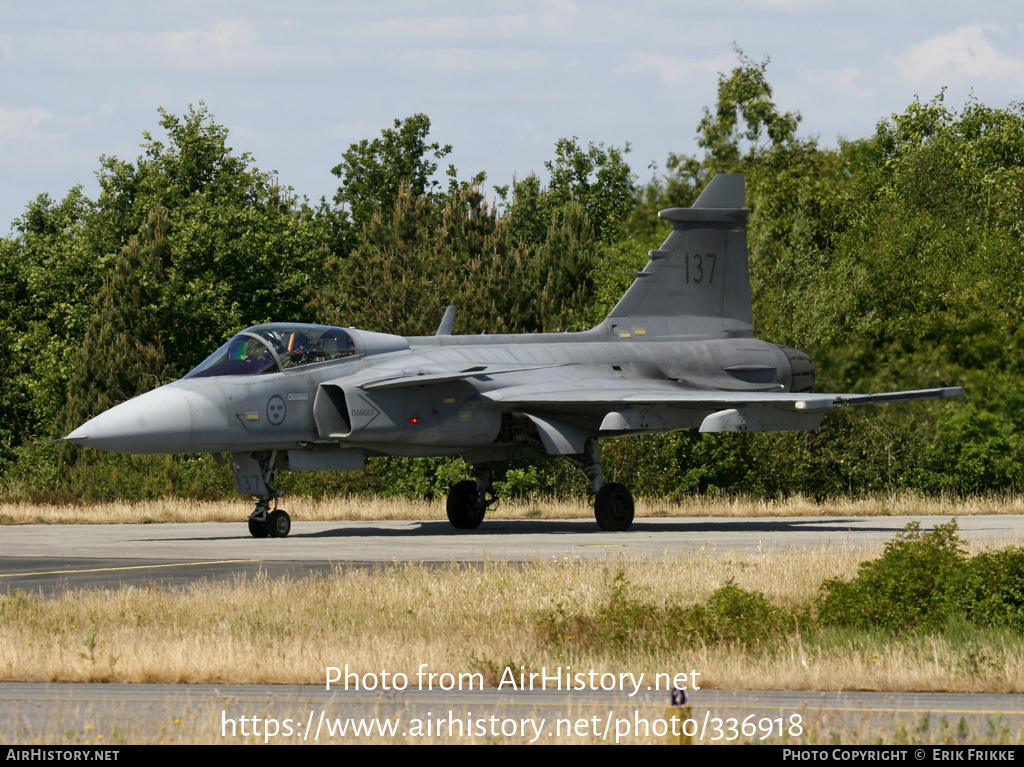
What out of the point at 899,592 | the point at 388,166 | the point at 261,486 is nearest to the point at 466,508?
the point at 261,486

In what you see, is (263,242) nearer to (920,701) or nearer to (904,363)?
(904,363)

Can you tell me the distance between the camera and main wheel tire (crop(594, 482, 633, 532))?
23.6 m

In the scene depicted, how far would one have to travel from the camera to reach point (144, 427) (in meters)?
20.2

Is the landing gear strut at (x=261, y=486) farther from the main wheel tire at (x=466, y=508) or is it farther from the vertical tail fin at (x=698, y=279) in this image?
the vertical tail fin at (x=698, y=279)

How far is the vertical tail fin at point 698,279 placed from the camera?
1059 inches

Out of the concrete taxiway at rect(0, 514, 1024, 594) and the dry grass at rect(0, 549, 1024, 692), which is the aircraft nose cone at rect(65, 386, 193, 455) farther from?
the dry grass at rect(0, 549, 1024, 692)

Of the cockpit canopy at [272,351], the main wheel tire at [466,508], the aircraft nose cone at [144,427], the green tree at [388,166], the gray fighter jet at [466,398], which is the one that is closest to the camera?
the aircraft nose cone at [144,427]

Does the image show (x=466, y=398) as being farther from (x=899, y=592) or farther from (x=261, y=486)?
(x=899, y=592)

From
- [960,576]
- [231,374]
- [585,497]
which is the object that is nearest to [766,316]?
[585,497]

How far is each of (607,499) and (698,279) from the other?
235 inches

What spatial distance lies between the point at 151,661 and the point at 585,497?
23.5 metres

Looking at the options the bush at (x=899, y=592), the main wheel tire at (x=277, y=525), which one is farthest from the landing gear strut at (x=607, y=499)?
the bush at (x=899, y=592)

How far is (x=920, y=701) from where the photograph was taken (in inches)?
346

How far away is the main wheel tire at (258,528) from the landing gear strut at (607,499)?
5.34 meters
